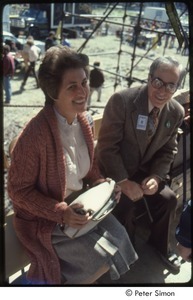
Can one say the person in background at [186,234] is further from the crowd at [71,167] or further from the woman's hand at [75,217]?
the woman's hand at [75,217]

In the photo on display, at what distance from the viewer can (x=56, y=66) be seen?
1.35 meters

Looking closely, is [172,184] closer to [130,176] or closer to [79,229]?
[130,176]

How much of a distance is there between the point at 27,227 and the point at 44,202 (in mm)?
161

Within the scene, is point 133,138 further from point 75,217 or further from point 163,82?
point 75,217

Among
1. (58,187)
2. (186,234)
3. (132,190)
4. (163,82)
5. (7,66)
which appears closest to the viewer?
(186,234)

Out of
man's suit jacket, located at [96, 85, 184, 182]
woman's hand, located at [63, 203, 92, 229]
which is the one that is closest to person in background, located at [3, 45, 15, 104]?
man's suit jacket, located at [96, 85, 184, 182]

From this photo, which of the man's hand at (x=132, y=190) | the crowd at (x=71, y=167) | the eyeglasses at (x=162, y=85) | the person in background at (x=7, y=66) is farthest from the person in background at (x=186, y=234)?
the person in background at (x=7, y=66)

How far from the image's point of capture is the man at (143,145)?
5.83ft

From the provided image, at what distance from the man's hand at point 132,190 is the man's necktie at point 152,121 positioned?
286 mm

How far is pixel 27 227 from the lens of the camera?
1.44 m

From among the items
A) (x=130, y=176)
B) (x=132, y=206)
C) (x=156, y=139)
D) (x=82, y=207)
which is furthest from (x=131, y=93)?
(x=82, y=207)

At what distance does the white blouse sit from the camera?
58.1 inches

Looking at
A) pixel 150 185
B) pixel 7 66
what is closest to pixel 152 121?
pixel 150 185

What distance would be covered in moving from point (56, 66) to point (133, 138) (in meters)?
0.68
